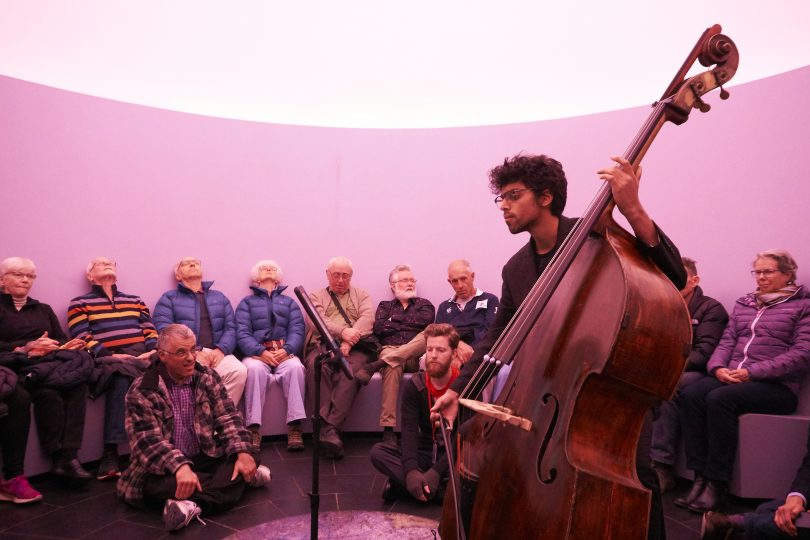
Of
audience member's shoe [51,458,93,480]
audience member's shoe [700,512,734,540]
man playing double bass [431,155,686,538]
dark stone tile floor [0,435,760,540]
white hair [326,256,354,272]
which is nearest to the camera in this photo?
man playing double bass [431,155,686,538]

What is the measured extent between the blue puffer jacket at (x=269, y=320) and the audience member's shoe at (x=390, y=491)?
189 centimetres

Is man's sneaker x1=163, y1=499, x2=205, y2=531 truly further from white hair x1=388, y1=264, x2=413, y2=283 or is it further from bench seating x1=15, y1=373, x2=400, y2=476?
white hair x1=388, y1=264, x2=413, y2=283

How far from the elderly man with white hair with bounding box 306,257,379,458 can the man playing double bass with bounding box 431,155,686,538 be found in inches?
88.5

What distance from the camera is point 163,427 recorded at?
3078 mm

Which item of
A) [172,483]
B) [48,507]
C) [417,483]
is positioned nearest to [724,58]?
[417,483]

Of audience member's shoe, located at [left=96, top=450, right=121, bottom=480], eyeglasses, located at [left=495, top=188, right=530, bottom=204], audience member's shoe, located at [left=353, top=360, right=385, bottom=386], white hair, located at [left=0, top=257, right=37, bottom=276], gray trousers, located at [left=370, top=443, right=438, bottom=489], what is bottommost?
audience member's shoe, located at [left=96, top=450, right=121, bottom=480]

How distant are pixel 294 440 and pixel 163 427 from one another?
131 centimetres

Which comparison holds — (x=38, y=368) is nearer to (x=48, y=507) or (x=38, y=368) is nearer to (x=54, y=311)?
(x=48, y=507)

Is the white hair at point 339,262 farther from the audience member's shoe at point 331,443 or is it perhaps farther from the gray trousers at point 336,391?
the audience member's shoe at point 331,443

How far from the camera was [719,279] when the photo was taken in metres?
4.25

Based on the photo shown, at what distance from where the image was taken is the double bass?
1322 mm

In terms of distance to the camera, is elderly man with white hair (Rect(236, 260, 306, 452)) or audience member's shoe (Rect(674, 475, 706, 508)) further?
elderly man with white hair (Rect(236, 260, 306, 452))

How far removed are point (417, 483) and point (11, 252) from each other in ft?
11.6

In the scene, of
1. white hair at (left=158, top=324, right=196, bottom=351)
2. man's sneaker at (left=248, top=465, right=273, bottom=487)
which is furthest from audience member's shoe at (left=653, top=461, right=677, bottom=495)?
white hair at (left=158, top=324, right=196, bottom=351)
